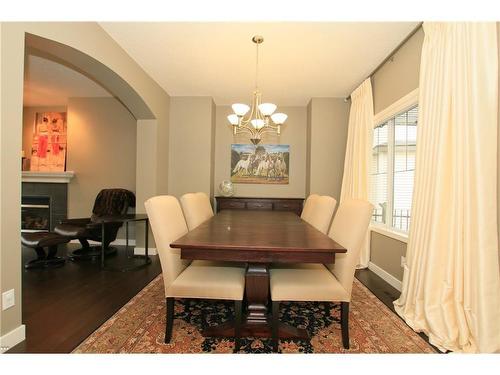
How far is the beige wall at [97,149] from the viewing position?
4.66m

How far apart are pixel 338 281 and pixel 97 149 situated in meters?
4.77

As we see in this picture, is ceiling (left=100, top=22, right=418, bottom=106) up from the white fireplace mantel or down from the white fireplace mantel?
up

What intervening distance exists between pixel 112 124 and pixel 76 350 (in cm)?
404

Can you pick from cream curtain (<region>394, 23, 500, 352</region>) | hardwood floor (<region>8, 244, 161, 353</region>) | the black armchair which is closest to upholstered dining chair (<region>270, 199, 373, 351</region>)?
cream curtain (<region>394, 23, 500, 352</region>)

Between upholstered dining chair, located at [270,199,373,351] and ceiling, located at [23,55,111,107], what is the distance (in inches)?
166

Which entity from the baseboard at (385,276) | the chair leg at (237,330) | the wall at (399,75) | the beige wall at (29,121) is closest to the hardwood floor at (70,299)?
the chair leg at (237,330)

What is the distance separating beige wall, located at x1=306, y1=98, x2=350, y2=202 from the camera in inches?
171

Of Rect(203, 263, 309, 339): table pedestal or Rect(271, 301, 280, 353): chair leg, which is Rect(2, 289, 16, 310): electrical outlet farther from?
Rect(271, 301, 280, 353): chair leg

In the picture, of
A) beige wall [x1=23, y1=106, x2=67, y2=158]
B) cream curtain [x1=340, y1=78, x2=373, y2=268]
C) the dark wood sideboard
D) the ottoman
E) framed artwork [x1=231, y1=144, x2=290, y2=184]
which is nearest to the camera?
the ottoman

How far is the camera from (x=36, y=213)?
15.6ft

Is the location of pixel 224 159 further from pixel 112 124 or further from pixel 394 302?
pixel 394 302

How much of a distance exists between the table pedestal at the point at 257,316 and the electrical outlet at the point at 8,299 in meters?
1.29

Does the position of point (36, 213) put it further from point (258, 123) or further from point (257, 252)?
point (257, 252)

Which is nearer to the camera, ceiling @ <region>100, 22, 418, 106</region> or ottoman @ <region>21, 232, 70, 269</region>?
ceiling @ <region>100, 22, 418, 106</region>
